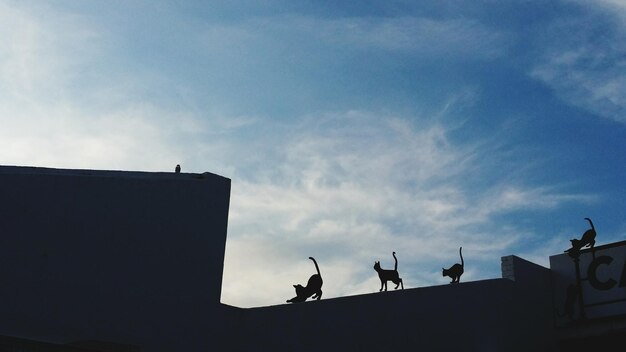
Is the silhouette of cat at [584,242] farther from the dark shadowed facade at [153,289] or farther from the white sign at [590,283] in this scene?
the dark shadowed facade at [153,289]

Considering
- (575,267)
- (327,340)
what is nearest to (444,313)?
(327,340)

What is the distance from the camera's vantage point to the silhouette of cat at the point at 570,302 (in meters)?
19.9

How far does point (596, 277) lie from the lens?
19797mm

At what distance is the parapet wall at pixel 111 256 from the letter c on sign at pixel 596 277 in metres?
10.6

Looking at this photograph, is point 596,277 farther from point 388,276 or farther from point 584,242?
point 388,276

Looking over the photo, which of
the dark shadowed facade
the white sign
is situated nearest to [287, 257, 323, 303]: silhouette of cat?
the dark shadowed facade

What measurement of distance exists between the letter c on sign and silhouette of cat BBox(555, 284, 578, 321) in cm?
51

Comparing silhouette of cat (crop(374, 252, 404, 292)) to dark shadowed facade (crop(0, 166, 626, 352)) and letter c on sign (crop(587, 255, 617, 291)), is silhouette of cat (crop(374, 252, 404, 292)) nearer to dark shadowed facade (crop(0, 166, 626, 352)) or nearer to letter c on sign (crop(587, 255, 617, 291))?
dark shadowed facade (crop(0, 166, 626, 352))

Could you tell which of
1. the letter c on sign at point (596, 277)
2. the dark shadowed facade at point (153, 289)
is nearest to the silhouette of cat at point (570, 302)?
the letter c on sign at point (596, 277)

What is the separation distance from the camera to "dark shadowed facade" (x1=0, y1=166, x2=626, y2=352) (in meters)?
13.1

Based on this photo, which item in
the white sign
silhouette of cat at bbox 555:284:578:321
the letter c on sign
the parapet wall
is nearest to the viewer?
the parapet wall

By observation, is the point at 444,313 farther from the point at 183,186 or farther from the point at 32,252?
the point at 32,252

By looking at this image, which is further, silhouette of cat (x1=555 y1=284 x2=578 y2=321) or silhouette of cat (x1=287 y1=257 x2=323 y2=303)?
silhouette of cat (x1=555 y1=284 x2=578 y2=321)

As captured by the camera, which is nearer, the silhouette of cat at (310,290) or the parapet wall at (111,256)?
the parapet wall at (111,256)
